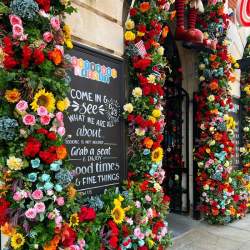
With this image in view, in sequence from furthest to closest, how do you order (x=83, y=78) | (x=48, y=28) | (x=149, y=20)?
(x=149, y=20) < (x=83, y=78) < (x=48, y=28)

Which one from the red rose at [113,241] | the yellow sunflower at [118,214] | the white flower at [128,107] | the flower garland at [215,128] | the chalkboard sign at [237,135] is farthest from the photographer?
the chalkboard sign at [237,135]

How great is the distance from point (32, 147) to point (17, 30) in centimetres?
87

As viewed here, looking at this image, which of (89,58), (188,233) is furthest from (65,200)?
(188,233)

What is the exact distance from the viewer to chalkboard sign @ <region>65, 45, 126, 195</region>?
3.64 m

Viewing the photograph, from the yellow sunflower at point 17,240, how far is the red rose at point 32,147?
622 millimetres

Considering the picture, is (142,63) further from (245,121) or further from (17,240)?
(245,121)

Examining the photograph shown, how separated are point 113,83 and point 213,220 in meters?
3.64

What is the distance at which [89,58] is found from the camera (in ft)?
12.5

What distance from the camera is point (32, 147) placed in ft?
9.08

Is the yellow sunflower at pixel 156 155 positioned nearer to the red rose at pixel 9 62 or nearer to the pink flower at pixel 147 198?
the pink flower at pixel 147 198

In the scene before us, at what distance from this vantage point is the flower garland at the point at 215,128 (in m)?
6.56

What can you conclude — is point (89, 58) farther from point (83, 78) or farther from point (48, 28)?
point (48, 28)

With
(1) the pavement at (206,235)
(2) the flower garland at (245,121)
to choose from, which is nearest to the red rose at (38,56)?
(1) the pavement at (206,235)

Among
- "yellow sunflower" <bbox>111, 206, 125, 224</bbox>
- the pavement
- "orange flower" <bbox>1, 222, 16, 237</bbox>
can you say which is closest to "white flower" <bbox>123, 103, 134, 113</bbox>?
"yellow sunflower" <bbox>111, 206, 125, 224</bbox>
